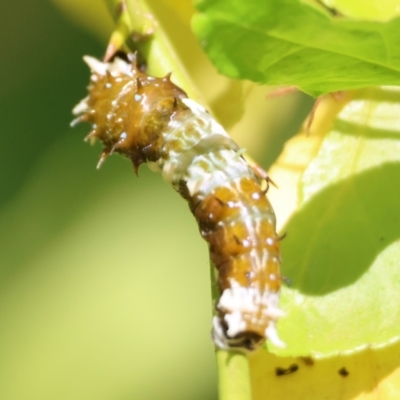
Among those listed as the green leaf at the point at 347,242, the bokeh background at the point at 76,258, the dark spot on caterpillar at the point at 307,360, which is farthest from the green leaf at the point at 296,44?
the bokeh background at the point at 76,258

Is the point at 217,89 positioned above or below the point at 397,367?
above

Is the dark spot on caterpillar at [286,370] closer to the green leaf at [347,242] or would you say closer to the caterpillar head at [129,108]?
the green leaf at [347,242]

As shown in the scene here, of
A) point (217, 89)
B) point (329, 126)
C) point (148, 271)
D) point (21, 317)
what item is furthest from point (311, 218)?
point (21, 317)

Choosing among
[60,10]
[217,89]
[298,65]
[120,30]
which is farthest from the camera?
[60,10]

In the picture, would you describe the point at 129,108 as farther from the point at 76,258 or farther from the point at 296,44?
the point at 76,258

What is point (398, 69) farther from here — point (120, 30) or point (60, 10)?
point (60, 10)

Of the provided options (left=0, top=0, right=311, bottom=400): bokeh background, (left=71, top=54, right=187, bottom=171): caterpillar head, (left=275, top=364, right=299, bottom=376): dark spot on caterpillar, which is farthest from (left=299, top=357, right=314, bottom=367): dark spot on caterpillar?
(left=0, top=0, right=311, bottom=400): bokeh background
